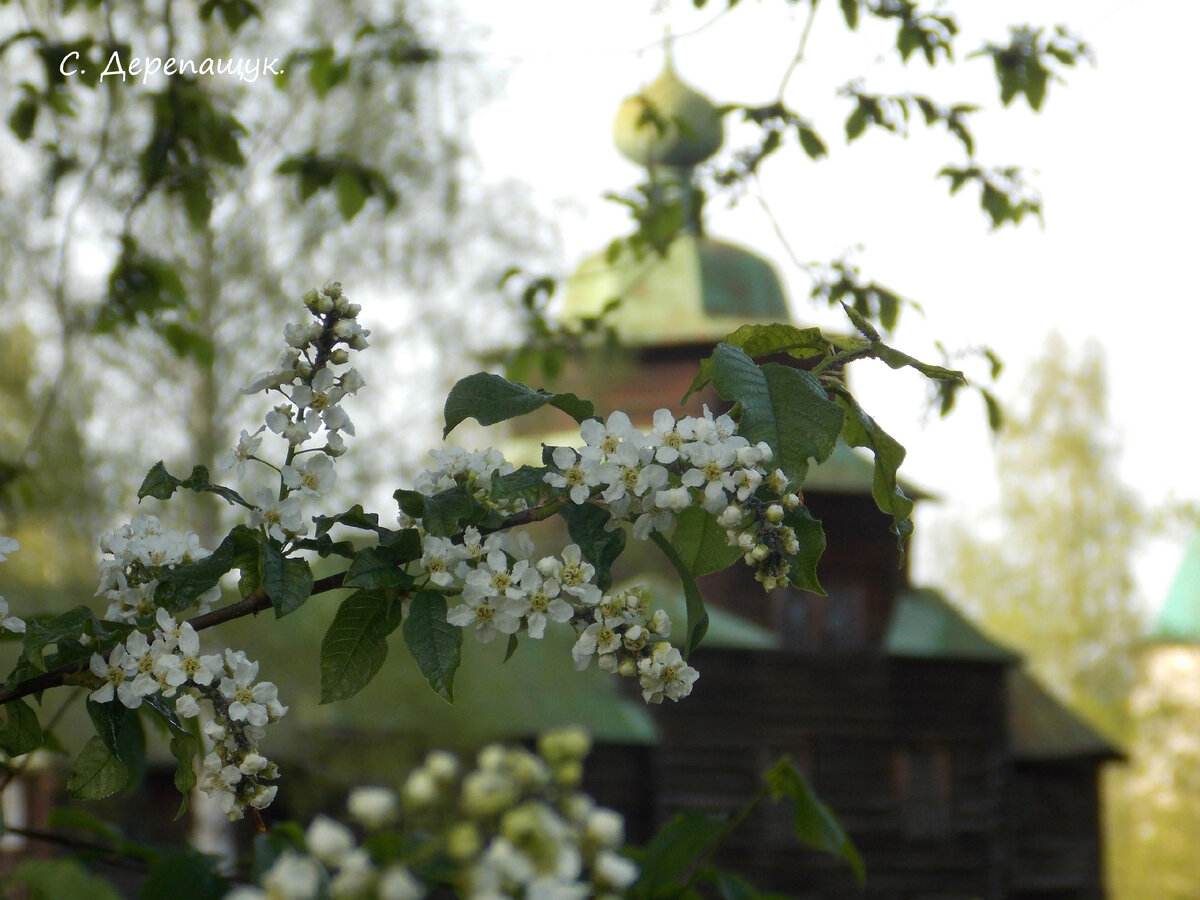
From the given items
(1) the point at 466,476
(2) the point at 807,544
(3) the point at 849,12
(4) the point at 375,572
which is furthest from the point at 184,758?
(3) the point at 849,12

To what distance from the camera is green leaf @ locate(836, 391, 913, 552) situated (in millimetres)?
1314

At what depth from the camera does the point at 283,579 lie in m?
1.18

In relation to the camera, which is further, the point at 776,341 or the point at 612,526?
the point at 776,341

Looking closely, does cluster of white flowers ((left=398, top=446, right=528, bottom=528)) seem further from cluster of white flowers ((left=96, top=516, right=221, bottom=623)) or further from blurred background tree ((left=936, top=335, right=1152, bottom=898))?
blurred background tree ((left=936, top=335, right=1152, bottom=898))

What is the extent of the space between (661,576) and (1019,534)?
12.4 metres

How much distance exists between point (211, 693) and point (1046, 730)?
16753 mm

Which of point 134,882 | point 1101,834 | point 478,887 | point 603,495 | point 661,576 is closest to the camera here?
point 478,887

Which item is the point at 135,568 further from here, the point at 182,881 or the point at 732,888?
the point at 732,888

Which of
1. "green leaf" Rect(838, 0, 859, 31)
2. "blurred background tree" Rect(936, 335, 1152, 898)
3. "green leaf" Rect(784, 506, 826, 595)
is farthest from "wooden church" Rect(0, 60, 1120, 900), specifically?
"green leaf" Rect(784, 506, 826, 595)

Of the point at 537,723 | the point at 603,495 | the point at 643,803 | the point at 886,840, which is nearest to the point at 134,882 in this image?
the point at 537,723

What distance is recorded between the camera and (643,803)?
46.3 ft

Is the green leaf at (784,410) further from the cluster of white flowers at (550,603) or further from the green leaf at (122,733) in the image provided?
the green leaf at (122,733)

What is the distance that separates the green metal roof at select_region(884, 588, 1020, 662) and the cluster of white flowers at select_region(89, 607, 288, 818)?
14782mm

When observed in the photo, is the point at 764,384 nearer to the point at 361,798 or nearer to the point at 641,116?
the point at 361,798
